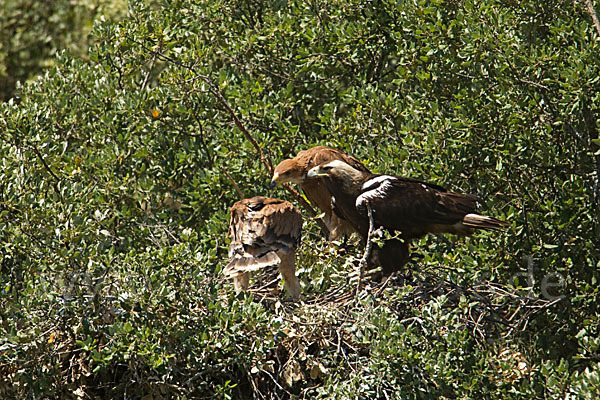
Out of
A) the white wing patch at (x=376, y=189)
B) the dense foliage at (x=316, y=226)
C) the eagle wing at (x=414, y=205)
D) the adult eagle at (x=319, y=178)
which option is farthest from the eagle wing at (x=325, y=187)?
the eagle wing at (x=414, y=205)

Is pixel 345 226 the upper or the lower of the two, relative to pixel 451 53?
lower

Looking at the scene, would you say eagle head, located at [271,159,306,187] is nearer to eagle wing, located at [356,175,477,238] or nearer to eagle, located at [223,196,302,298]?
eagle, located at [223,196,302,298]

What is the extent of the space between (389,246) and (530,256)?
0.85 meters

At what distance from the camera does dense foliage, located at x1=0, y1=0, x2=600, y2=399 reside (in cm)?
480

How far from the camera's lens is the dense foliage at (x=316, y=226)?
4.80m

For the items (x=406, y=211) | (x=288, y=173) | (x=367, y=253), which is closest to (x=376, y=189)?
(x=406, y=211)

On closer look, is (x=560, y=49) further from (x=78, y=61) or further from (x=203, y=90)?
(x=78, y=61)

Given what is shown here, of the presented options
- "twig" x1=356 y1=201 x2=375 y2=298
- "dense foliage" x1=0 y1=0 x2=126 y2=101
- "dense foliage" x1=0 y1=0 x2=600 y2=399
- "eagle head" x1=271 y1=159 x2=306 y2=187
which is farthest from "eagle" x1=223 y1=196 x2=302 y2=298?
"dense foliage" x1=0 y1=0 x2=126 y2=101

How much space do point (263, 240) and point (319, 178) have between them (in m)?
0.82

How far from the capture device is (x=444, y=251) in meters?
5.77

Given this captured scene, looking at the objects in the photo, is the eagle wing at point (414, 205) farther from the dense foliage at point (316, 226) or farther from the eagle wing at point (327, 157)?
the eagle wing at point (327, 157)

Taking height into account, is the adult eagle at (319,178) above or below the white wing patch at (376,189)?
below

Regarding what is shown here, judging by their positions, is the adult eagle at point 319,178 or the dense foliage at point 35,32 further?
the dense foliage at point 35,32

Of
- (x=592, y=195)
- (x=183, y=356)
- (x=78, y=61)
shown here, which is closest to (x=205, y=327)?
(x=183, y=356)
